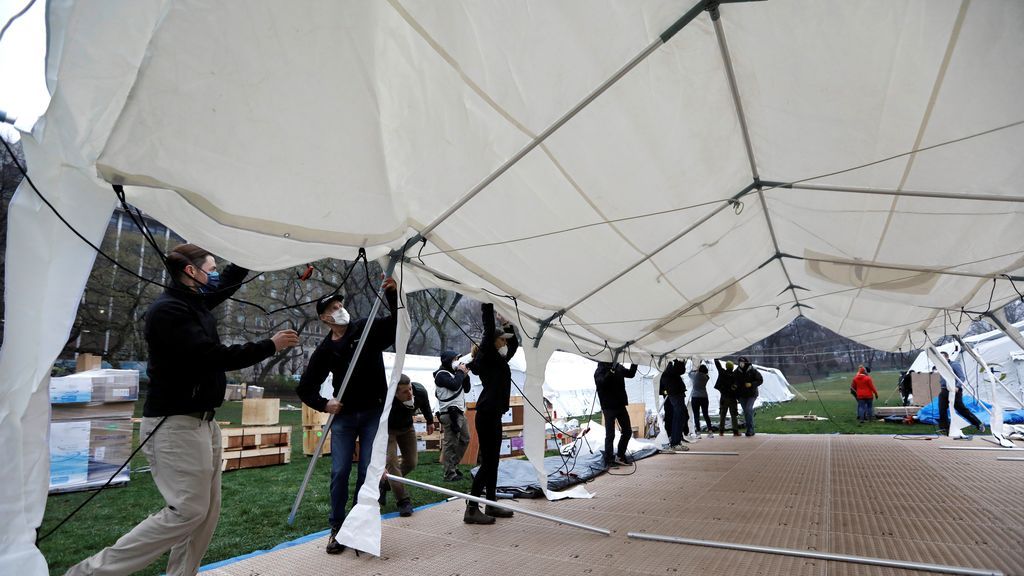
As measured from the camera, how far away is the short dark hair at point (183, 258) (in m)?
2.60

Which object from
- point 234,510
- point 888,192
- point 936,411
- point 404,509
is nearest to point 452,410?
point 404,509

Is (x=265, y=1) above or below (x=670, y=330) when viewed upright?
above

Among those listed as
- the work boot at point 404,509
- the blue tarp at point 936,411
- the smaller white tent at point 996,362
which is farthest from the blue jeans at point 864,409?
the work boot at point 404,509

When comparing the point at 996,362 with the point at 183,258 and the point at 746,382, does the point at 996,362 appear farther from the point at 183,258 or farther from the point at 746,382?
the point at 183,258

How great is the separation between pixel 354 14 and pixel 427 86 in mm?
546

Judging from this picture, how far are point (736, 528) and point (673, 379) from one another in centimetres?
606

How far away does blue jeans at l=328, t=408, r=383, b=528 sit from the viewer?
354cm

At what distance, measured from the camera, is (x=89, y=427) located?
19.9ft

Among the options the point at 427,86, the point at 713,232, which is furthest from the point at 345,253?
the point at 713,232

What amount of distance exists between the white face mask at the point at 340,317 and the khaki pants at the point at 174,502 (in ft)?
4.05

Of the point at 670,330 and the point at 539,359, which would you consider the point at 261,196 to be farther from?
the point at 670,330

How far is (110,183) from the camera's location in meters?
1.92

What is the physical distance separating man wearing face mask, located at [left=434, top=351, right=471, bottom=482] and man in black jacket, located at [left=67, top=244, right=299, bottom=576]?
4.14 m

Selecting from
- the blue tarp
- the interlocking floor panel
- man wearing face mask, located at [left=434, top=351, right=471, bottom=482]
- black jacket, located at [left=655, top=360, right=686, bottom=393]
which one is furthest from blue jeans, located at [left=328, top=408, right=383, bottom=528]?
the blue tarp
